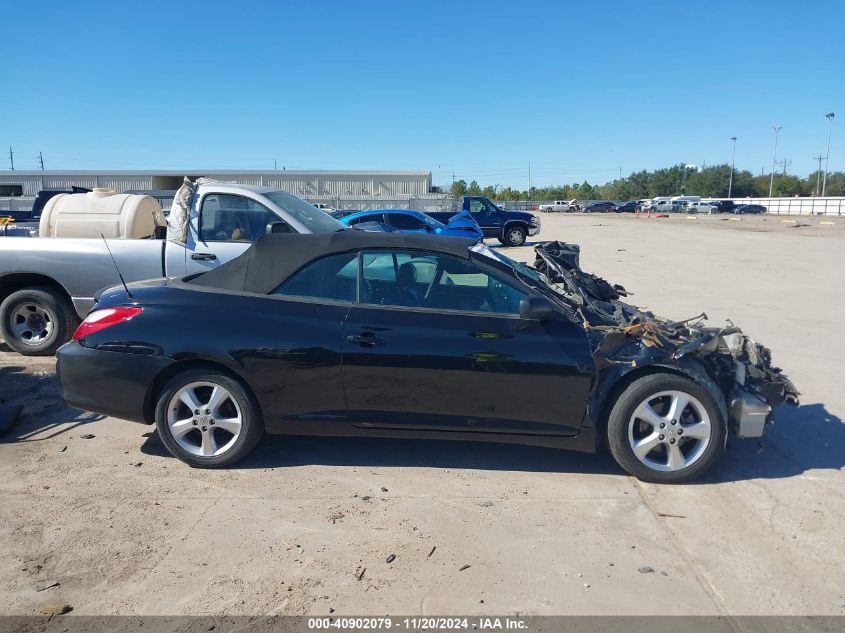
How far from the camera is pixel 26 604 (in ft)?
10.0

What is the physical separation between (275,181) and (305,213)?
3821 centimetres

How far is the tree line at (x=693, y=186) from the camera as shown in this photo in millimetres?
117188

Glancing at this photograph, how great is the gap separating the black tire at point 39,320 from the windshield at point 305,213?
8.55 feet

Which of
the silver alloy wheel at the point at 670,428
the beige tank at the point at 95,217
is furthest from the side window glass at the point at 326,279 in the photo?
the beige tank at the point at 95,217

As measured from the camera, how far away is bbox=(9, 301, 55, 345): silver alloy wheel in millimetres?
7375

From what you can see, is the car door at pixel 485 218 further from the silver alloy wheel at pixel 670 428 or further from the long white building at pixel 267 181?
the silver alloy wheel at pixel 670 428

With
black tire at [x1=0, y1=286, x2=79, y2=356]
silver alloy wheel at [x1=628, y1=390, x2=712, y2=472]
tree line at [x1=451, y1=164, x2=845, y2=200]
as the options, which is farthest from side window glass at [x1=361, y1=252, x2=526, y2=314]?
tree line at [x1=451, y1=164, x2=845, y2=200]

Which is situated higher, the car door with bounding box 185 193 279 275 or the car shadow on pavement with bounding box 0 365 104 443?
the car door with bounding box 185 193 279 275

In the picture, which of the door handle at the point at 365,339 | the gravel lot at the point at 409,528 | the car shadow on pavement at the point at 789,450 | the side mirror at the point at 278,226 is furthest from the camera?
the side mirror at the point at 278,226

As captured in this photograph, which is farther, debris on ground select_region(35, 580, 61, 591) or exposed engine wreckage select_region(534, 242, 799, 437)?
exposed engine wreckage select_region(534, 242, 799, 437)

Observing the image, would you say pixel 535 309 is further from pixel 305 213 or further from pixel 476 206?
pixel 476 206

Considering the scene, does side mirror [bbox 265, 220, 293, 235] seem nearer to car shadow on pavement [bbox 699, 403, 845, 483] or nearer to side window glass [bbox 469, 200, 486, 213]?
car shadow on pavement [bbox 699, 403, 845, 483]

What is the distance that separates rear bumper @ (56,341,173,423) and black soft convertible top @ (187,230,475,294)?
73 centimetres

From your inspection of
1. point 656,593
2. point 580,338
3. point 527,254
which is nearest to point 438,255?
point 580,338
